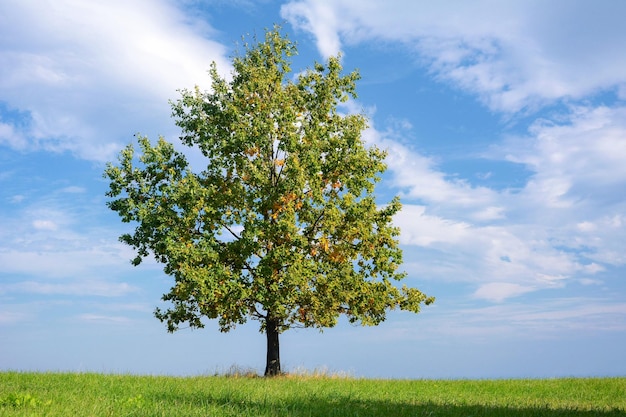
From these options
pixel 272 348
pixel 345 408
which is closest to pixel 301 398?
pixel 345 408

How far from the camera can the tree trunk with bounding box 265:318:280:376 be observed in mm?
29812

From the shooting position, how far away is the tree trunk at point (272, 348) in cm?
2981

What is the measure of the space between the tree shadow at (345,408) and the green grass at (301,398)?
0.03 m

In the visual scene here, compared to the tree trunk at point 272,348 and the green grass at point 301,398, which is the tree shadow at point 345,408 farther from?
the tree trunk at point 272,348

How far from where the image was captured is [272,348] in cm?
3008

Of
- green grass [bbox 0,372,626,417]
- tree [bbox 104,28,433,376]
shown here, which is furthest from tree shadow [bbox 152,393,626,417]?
tree [bbox 104,28,433,376]

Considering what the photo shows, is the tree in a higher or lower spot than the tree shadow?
higher

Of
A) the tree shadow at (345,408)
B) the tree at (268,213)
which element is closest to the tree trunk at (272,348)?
the tree at (268,213)

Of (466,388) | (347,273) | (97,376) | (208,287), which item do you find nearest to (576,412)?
(466,388)

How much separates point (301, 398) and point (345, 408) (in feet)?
9.28

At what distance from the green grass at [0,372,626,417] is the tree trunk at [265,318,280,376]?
1879mm

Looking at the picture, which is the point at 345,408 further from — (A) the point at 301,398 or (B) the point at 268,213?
(B) the point at 268,213

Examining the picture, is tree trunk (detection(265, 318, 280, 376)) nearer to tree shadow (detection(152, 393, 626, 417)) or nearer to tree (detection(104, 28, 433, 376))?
tree (detection(104, 28, 433, 376))

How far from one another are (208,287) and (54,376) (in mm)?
7090
